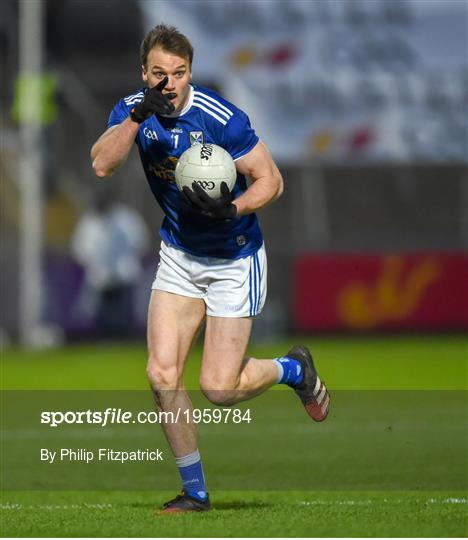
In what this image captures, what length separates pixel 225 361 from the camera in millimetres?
8125

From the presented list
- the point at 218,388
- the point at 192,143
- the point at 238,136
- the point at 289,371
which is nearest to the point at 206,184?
the point at 192,143

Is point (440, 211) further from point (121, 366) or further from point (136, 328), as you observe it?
point (121, 366)

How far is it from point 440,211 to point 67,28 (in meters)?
9.82

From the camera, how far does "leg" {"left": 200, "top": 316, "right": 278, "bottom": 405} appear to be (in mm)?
8094

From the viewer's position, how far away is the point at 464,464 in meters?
10.1

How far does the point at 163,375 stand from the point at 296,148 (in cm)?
1806

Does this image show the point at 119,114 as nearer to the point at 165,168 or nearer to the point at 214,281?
the point at 165,168

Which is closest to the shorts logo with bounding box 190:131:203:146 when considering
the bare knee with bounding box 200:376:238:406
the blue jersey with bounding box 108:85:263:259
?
the blue jersey with bounding box 108:85:263:259

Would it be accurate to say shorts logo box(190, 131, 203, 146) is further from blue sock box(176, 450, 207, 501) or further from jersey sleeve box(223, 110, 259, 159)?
blue sock box(176, 450, 207, 501)

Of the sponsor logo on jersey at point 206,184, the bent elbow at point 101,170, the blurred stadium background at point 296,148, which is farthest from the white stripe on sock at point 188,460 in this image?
the blurred stadium background at point 296,148

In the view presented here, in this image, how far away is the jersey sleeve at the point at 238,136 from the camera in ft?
26.2

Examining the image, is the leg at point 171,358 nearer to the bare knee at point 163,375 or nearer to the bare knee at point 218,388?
the bare knee at point 163,375

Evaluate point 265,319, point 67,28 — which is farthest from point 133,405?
point 67,28

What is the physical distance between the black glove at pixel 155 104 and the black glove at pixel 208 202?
441mm
